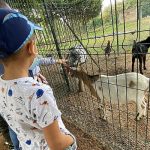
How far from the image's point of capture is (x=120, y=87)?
329 centimetres

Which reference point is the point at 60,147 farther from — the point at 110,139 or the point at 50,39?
the point at 50,39

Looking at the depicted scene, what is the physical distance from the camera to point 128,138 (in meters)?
3.09

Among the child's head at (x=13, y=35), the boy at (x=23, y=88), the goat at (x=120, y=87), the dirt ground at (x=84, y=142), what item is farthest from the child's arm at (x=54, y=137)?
the dirt ground at (x=84, y=142)

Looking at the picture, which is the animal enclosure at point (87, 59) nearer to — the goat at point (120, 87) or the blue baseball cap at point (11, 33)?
the goat at point (120, 87)

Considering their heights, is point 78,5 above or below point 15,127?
above

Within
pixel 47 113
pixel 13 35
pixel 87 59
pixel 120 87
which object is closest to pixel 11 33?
pixel 13 35

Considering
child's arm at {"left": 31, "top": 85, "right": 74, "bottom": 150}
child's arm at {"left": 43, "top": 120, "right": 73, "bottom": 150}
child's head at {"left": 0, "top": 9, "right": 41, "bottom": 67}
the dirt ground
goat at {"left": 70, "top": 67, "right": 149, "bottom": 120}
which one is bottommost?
the dirt ground

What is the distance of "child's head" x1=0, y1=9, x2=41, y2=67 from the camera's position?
125 centimetres

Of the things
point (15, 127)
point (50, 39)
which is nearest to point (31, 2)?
point (50, 39)

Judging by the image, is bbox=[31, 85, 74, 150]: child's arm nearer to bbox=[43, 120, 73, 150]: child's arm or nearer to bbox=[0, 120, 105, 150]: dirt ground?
bbox=[43, 120, 73, 150]: child's arm

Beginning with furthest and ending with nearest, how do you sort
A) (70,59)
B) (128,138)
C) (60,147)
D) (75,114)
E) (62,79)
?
(62,79)
(75,114)
(70,59)
(128,138)
(60,147)

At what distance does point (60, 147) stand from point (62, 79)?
3.47 meters

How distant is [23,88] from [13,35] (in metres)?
0.29

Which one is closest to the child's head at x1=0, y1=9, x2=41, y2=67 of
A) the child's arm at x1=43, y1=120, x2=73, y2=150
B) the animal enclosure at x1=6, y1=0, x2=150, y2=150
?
the child's arm at x1=43, y1=120, x2=73, y2=150
